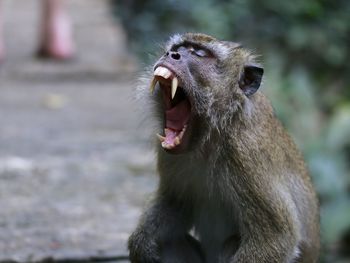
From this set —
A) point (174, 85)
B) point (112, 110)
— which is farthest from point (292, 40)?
point (174, 85)

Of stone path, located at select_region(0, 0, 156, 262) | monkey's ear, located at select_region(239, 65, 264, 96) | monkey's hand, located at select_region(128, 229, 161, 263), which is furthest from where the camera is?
stone path, located at select_region(0, 0, 156, 262)

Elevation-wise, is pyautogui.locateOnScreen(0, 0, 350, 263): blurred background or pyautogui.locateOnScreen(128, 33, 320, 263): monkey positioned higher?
pyautogui.locateOnScreen(128, 33, 320, 263): monkey

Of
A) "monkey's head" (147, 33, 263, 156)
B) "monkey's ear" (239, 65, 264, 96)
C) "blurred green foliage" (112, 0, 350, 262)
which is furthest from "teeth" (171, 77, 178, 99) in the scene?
"blurred green foliage" (112, 0, 350, 262)

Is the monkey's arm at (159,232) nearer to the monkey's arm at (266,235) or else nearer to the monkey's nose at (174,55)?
the monkey's arm at (266,235)

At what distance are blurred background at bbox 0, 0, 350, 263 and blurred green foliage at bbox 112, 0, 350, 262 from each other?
0.06 feet

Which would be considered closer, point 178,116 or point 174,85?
point 174,85

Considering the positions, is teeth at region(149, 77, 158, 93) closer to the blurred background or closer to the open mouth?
the open mouth

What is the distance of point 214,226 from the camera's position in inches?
163

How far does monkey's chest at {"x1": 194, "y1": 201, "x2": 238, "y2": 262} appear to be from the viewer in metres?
4.11

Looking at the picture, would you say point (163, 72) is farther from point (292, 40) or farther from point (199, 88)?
point (292, 40)

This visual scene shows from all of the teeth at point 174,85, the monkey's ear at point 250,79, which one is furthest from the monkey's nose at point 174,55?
the monkey's ear at point 250,79

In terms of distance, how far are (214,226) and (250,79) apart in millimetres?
692

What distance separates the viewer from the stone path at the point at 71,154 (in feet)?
16.6

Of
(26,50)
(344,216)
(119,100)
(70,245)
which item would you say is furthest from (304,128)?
(70,245)
